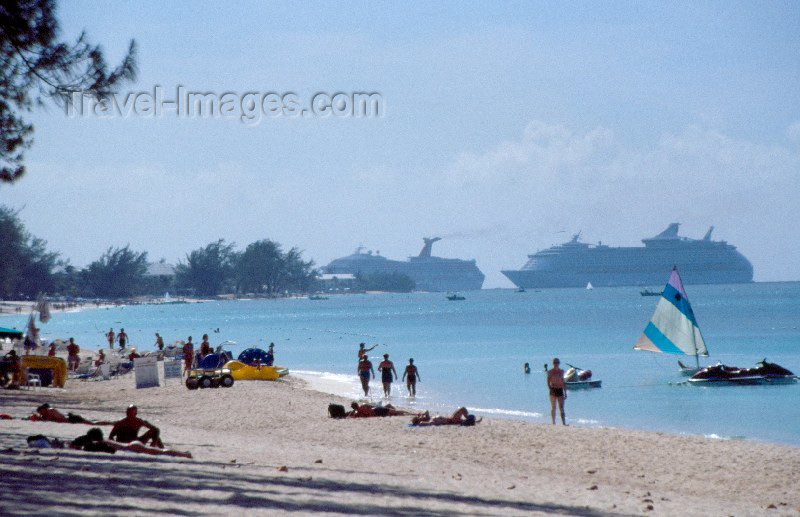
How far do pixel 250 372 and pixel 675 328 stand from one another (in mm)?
12784

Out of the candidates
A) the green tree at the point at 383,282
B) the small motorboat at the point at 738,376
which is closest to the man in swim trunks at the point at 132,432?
the small motorboat at the point at 738,376

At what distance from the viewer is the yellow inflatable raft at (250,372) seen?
22.2 meters

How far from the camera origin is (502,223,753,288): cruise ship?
147375 mm

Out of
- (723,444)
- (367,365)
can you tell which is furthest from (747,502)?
(367,365)

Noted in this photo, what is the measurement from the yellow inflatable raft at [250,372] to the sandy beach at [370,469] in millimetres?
4693

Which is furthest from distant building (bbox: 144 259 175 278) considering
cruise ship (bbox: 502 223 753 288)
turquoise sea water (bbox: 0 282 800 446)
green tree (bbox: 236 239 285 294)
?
turquoise sea water (bbox: 0 282 800 446)

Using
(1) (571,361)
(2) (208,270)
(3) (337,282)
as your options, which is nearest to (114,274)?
(2) (208,270)

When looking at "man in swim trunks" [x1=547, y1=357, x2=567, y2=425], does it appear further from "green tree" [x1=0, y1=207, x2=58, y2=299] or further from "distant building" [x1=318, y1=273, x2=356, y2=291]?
"distant building" [x1=318, y1=273, x2=356, y2=291]

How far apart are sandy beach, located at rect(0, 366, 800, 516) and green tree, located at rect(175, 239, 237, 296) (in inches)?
5147

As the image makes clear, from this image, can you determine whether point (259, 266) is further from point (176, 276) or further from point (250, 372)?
point (250, 372)

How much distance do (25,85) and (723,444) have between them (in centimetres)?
1045

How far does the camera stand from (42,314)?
26922 millimetres

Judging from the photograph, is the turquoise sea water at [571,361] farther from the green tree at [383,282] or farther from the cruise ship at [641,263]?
the green tree at [383,282]

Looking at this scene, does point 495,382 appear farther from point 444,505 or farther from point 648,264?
point 648,264
